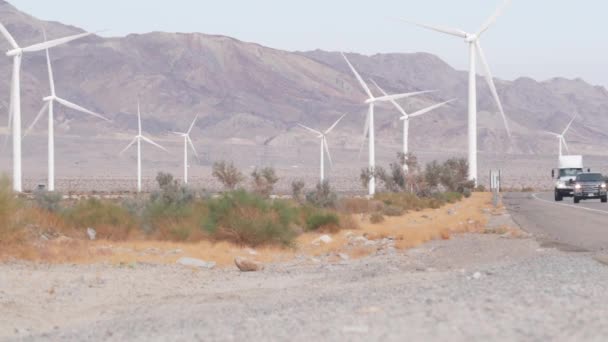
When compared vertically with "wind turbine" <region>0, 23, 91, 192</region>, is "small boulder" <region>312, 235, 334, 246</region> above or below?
below

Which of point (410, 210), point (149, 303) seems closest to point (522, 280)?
point (149, 303)

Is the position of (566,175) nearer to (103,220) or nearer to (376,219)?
(376,219)

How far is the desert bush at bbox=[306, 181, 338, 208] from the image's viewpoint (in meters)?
48.0

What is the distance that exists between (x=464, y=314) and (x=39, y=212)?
22.9 meters

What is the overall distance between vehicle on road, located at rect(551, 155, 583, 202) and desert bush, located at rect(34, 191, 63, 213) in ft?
108

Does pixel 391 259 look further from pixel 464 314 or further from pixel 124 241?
pixel 464 314

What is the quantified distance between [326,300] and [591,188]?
149 ft

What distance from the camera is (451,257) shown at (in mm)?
22031

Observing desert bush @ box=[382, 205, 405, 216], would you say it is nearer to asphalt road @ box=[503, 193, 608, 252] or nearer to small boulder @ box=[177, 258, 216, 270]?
asphalt road @ box=[503, 193, 608, 252]

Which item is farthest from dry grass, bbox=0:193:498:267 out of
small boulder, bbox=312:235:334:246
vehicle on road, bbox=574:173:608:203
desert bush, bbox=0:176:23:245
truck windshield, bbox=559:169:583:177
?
truck windshield, bbox=559:169:583:177

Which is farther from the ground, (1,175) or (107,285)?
(1,175)

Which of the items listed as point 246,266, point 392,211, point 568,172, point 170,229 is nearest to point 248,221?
point 170,229

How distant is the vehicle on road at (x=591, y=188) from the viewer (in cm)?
5566

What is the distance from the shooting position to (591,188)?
5600 centimetres
